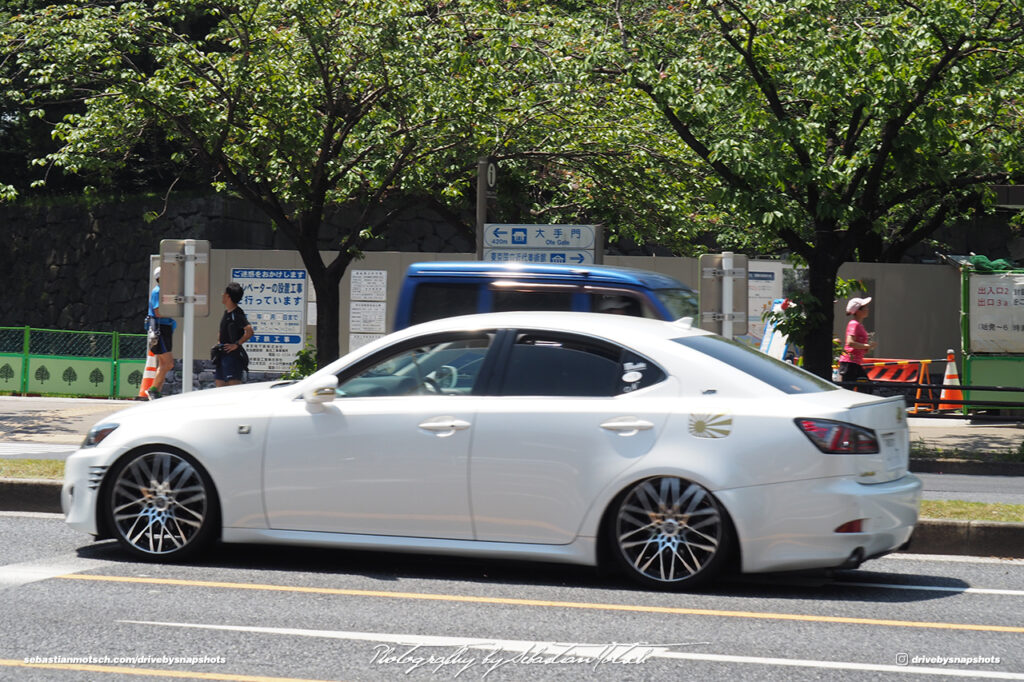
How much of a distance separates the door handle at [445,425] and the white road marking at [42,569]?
2.07 m

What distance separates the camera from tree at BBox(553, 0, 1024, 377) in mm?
14234

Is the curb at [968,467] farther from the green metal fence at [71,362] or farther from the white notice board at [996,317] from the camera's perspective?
the green metal fence at [71,362]

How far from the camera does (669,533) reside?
21.0 ft

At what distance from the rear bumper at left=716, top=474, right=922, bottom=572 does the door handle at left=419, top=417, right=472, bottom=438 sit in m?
1.41

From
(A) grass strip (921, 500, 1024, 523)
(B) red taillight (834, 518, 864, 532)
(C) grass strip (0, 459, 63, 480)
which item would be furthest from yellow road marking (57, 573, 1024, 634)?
(C) grass strip (0, 459, 63, 480)

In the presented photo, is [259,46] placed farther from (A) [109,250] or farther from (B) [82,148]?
(A) [109,250]

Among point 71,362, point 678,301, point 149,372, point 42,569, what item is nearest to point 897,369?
point 678,301

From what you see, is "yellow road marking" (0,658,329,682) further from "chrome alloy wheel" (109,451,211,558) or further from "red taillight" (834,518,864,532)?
"red taillight" (834,518,864,532)

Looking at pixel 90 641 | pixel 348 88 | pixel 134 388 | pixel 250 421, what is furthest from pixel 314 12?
pixel 90 641

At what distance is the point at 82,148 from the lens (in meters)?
17.2

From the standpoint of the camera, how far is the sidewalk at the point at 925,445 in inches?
310

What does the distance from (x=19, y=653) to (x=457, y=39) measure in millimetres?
12781

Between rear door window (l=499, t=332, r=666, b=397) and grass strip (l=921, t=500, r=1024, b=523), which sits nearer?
rear door window (l=499, t=332, r=666, b=397)

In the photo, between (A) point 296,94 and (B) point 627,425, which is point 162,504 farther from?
(A) point 296,94
